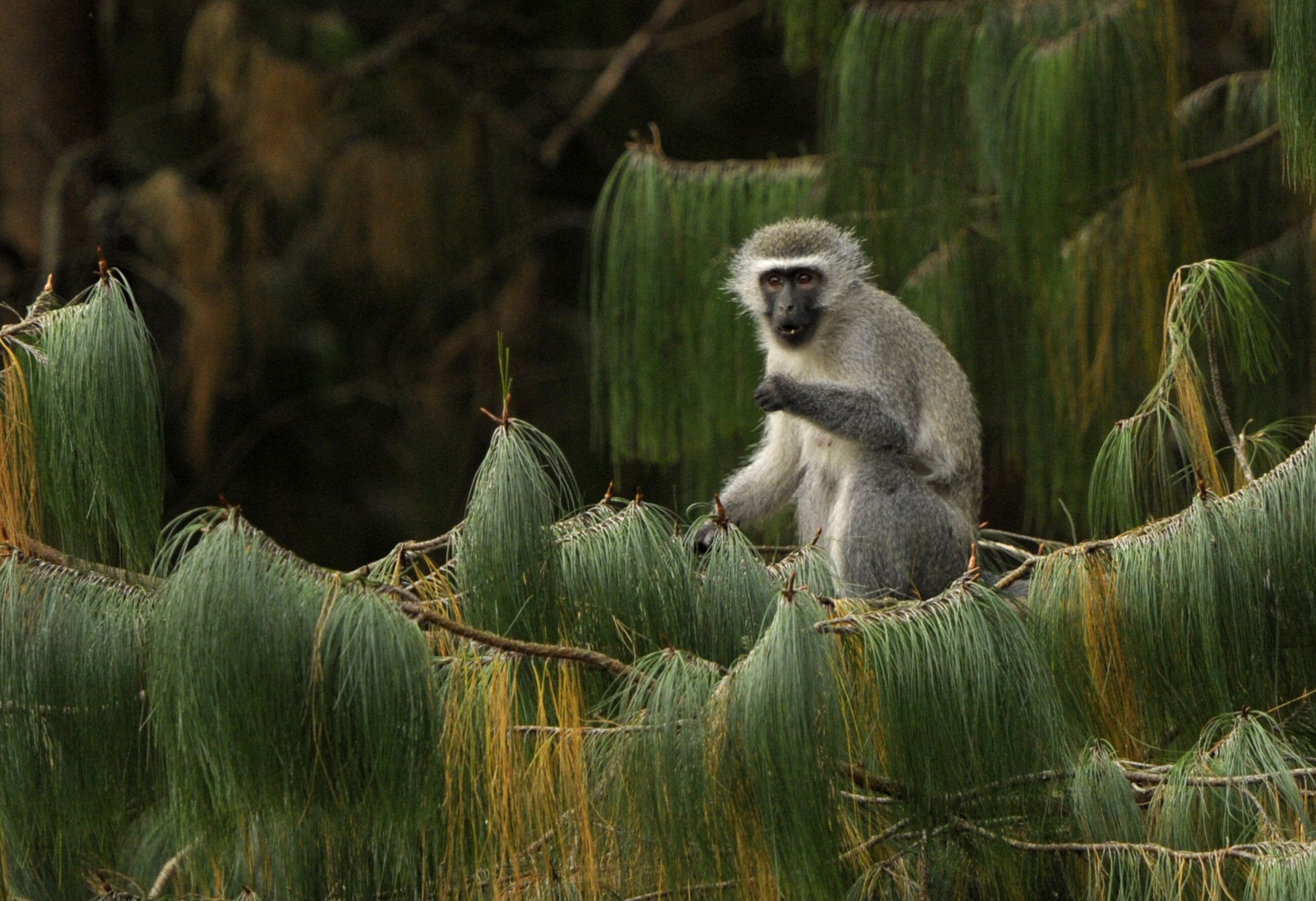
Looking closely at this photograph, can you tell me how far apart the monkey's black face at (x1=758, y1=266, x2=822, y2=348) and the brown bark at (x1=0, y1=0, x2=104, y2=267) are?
8.98ft

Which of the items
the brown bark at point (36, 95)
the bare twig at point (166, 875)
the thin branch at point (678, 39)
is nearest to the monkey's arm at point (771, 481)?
the bare twig at point (166, 875)

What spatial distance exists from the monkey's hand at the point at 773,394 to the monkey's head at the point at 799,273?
231 millimetres

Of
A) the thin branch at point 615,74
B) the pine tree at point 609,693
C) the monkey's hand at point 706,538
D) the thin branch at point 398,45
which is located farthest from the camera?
the thin branch at point 398,45

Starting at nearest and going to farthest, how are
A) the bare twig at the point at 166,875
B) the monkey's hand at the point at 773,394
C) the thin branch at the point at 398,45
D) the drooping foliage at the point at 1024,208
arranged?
the bare twig at the point at 166,875 → the monkey's hand at the point at 773,394 → the drooping foliage at the point at 1024,208 → the thin branch at the point at 398,45

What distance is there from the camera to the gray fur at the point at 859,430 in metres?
3.93

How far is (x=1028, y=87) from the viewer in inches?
158

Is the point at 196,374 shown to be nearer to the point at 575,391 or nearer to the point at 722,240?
the point at 575,391

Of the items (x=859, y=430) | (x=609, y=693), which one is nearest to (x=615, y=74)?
(x=859, y=430)

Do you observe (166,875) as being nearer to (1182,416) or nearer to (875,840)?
(875,840)

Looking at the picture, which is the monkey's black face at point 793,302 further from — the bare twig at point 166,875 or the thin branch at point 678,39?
the thin branch at point 678,39

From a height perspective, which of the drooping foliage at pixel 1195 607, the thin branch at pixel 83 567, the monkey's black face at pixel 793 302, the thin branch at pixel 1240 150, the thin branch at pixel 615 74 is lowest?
the drooping foliage at pixel 1195 607

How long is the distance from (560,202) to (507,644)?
682cm

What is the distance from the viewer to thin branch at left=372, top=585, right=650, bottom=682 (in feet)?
7.03

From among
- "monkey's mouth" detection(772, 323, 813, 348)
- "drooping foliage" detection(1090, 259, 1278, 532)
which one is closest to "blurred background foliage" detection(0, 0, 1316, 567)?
"monkey's mouth" detection(772, 323, 813, 348)
